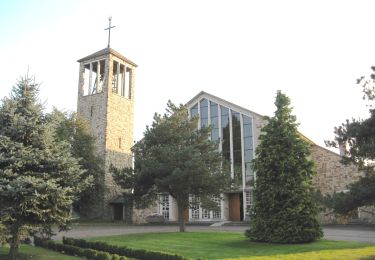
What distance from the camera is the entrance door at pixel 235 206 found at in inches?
1367

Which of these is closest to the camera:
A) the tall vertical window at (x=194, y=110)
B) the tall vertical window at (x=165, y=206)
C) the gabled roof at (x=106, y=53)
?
the tall vertical window at (x=165, y=206)

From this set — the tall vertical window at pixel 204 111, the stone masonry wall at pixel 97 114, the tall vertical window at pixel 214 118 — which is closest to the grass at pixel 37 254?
the stone masonry wall at pixel 97 114

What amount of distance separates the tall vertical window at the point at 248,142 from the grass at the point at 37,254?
2060 centimetres

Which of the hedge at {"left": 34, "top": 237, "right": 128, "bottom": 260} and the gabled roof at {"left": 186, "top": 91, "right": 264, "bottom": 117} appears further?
the gabled roof at {"left": 186, "top": 91, "right": 264, "bottom": 117}

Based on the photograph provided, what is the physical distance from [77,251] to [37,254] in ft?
4.40

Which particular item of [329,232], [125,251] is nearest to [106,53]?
[329,232]

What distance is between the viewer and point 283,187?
1670cm

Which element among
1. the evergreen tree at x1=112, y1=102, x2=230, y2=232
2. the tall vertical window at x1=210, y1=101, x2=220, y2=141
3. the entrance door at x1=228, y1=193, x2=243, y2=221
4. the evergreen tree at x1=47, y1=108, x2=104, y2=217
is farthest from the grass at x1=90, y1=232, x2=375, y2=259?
the tall vertical window at x1=210, y1=101, x2=220, y2=141

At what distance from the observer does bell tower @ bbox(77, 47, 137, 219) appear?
37.2 meters

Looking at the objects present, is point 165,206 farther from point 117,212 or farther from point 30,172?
point 30,172

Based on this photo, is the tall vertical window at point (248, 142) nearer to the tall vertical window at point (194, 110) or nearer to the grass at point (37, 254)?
the tall vertical window at point (194, 110)

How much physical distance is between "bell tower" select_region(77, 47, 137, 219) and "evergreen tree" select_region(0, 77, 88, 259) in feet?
71.5

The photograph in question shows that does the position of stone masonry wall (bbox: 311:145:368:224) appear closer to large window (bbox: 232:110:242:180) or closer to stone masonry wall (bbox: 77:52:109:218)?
large window (bbox: 232:110:242:180)

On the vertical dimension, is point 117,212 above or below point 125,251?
above
